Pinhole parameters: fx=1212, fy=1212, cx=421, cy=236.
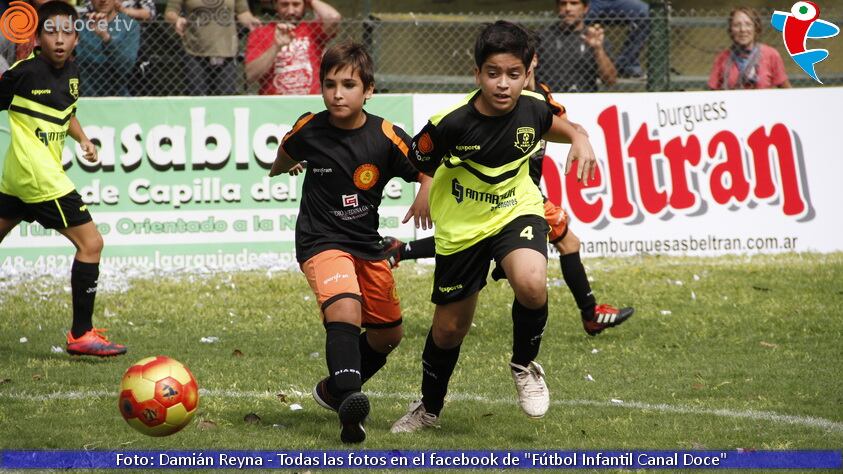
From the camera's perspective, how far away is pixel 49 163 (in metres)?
8.48

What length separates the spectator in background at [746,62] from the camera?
43.3 ft

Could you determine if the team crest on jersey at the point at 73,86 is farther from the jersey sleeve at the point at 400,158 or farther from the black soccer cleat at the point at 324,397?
the black soccer cleat at the point at 324,397

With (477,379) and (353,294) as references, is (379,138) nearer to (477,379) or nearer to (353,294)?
(353,294)

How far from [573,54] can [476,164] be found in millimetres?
7430

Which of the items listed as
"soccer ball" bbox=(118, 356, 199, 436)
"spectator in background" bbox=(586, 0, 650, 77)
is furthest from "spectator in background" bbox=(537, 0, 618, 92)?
"soccer ball" bbox=(118, 356, 199, 436)

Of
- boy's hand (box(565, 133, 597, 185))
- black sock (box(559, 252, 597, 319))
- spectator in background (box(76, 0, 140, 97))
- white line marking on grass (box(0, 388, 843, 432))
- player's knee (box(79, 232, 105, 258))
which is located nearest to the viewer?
boy's hand (box(565, 133, 597, 185))

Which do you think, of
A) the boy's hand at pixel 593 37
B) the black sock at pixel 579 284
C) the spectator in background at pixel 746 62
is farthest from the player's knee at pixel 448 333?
the spectator in background at pixel 746 62

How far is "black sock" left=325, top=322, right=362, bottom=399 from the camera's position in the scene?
580 centimetres

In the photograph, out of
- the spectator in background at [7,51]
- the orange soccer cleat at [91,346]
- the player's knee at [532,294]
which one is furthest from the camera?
the spectator in background at [7,51]

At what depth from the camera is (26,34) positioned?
10852 millimetres

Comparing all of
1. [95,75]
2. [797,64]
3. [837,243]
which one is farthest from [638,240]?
[95,75]

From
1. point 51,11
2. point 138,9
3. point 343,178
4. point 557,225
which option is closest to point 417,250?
point 557,225

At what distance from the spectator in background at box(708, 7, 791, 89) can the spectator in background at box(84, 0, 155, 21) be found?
6.08 metres
